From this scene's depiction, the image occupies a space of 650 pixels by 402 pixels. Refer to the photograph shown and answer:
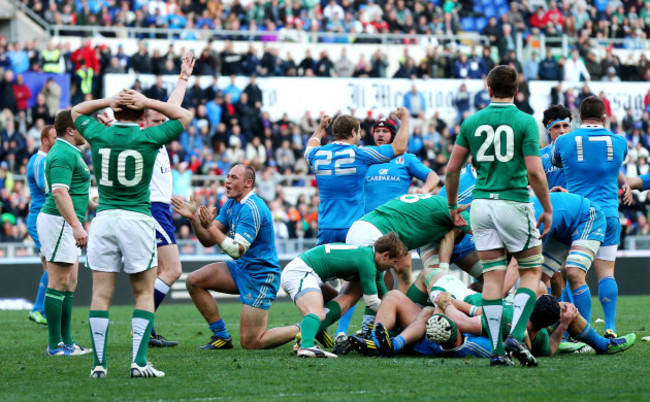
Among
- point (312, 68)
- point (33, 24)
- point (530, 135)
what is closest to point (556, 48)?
point (312, 68)

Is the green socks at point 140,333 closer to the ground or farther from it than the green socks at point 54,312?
farther from it

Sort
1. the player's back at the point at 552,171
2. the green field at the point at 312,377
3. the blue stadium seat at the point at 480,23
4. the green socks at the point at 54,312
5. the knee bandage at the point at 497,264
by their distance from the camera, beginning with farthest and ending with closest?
1. the blue stadium seat at the point at 480,23
2. the player's back at the point at 552,171
3. the green socks at the point at 54,312
4. the knee bandage at the point at 497,264
5. the green field at the point at 312,377

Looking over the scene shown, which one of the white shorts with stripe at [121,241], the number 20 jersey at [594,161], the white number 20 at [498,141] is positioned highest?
the white number 20 at [498,141]

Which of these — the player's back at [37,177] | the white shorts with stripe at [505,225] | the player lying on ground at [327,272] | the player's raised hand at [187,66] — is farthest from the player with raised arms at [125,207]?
the player's back at [37,177]

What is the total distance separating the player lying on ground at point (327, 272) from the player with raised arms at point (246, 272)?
0.59 m

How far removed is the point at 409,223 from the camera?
34.1ft

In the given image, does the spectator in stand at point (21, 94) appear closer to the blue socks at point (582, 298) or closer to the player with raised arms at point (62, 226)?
the player with raised arms at point (62, 226)

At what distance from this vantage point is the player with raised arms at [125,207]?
7816mm

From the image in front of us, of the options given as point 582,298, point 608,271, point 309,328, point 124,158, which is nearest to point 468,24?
point 608,271

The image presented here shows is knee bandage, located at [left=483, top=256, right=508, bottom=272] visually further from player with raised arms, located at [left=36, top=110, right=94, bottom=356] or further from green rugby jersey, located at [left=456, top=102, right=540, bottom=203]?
player with raised arms, located at [left=36, top=110, right=94, bottom=356]

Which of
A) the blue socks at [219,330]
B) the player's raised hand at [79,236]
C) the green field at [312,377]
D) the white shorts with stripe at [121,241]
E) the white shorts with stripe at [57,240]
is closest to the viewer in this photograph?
the green field at [312,377]

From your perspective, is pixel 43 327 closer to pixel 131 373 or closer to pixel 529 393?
pixel 131 373

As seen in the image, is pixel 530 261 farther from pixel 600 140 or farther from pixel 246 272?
pixel 246 272

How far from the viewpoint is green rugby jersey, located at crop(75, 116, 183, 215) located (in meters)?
7.83
